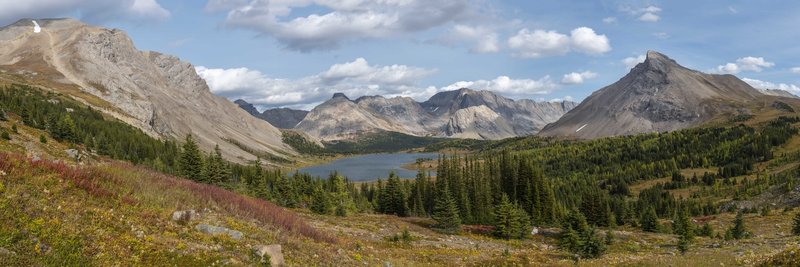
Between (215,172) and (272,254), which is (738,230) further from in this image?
(215,172)

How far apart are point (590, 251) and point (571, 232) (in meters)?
3.91

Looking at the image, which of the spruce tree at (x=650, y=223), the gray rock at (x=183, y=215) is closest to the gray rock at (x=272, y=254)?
the gray rock at (x=183, y=215)

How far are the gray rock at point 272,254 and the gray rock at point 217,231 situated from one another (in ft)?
8.04

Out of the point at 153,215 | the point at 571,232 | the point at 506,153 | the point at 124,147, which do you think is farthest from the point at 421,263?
the point at 124,147

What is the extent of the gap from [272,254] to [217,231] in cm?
372

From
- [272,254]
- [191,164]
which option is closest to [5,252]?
[272,254]

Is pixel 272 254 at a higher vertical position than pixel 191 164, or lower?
higher

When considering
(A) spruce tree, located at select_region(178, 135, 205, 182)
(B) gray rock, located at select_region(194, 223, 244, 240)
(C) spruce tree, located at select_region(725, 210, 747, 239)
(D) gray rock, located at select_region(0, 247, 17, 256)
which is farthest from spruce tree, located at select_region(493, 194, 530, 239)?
(A) spruce tree, located at select_region(178, 135, 205, 182)

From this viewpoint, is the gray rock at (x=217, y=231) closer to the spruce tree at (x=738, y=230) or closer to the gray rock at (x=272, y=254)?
the gray rock at (x=272, y=254)

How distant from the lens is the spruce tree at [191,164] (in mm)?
80250

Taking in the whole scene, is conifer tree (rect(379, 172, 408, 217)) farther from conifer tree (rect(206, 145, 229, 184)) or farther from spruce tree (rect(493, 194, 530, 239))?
spruce tree (rect(493, 194, 530, 239))

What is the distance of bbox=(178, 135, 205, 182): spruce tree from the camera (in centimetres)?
8025

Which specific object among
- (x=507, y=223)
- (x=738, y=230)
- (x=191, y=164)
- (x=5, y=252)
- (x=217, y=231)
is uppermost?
(x=5, y=252)

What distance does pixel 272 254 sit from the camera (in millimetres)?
17109
